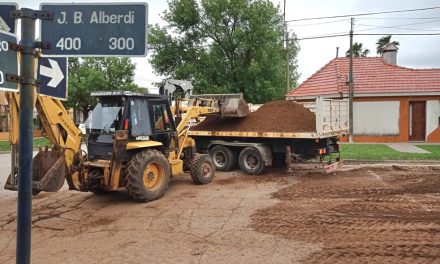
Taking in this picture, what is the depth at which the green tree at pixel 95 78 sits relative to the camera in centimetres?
3497

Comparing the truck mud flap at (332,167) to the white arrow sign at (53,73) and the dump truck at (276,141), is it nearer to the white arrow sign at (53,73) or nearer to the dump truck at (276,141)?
the dump truck at (276,141)

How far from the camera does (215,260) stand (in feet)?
18.6

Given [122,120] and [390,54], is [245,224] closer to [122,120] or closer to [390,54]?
[122,120]

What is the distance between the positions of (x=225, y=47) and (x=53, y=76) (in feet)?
88.8

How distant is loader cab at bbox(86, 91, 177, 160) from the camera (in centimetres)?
951

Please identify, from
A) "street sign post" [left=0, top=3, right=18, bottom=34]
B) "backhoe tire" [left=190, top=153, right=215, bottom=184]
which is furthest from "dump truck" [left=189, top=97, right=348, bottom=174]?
"street sign post" [left=0, top=3, right=18, bottom=34]

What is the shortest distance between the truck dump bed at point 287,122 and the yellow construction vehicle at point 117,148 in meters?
2.84

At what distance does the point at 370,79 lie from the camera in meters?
24.7

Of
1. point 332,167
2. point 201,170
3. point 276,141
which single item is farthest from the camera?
point 276,141

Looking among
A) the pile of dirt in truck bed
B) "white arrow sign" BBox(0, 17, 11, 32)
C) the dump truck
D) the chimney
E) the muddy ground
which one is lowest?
the muddy ground

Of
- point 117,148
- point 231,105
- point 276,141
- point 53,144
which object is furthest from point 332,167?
point 53,144

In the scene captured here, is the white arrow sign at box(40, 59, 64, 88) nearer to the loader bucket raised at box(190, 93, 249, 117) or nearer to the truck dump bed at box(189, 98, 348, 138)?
the truck dump bed at box(189, 98, 348, 138)

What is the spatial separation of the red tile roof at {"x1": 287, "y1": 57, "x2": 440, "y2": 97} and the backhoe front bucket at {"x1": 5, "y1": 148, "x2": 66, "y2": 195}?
18826mm

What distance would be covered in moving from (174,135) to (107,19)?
26.8 ft
